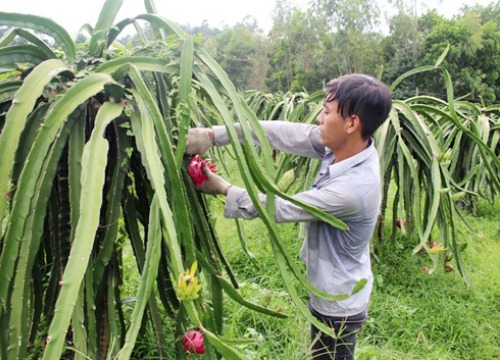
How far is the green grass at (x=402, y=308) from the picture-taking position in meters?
1.80

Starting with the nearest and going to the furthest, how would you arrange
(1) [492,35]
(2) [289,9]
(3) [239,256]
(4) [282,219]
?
(4) [282,219], (3) [239,256], (1) [492,35], (2) [289,9]

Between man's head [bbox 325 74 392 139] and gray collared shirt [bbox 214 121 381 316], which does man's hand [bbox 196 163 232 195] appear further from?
man's head [bbox 325 74 392 139]

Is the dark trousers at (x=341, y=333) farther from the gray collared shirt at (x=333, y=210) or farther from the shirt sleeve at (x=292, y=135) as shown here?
the shirt sleeve at (x=292, y=135)

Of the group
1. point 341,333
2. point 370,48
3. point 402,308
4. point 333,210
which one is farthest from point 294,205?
point 370,48

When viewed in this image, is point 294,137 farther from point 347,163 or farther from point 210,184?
point 210,184

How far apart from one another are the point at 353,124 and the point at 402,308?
1331mm

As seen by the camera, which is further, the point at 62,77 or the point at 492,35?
the point at 492,35

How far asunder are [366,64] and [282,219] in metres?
16.2

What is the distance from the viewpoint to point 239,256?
2689 millimetres

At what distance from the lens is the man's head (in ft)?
4.08

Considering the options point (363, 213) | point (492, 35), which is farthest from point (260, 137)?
point (492, 35)

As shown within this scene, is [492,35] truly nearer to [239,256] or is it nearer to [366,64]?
[366,64]

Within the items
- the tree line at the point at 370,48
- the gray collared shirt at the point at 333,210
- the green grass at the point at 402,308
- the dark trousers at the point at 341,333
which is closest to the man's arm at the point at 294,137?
the gray collared shirt at the point at 333,210

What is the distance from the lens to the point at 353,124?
1.26 meters
